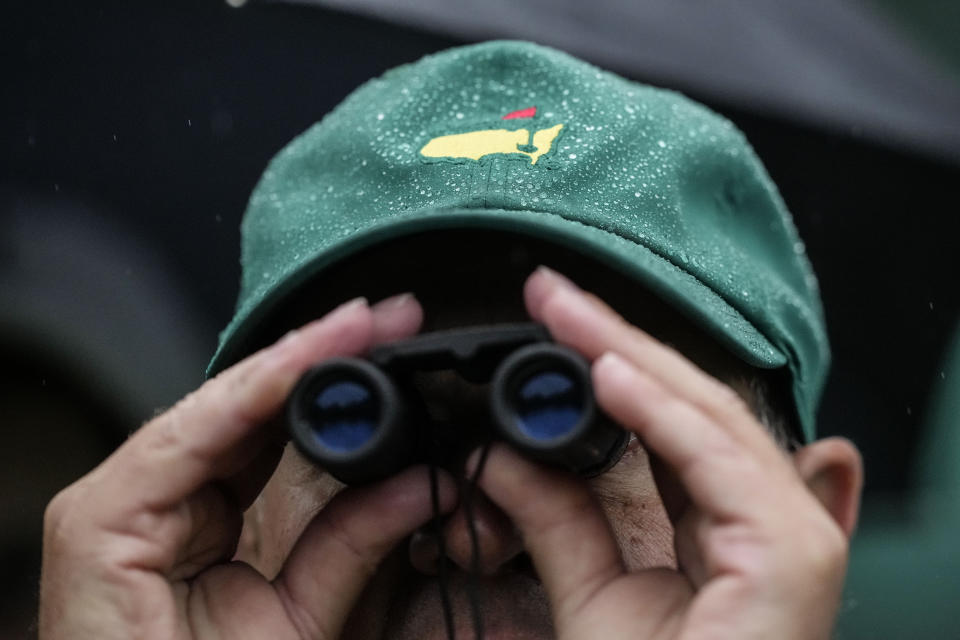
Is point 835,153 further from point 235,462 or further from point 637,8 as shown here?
point 235,462

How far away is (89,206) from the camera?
268 centimetres

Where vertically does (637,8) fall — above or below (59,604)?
above

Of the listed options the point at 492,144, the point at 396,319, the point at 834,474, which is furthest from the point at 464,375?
the point at 834,474

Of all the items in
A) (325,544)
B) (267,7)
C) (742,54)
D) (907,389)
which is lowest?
(907,389)

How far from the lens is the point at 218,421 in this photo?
3.67 feet

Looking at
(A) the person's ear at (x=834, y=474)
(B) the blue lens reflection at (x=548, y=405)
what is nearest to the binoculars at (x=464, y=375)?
(B) the blue lens reflection at (x=548, y=405)

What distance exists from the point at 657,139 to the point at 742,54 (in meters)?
1.51

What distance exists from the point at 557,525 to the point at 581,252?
0.32m

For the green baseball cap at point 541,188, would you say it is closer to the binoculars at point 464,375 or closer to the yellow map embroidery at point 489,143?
the yellow map embroidery at point 489,143

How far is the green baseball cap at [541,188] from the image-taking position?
123 cm

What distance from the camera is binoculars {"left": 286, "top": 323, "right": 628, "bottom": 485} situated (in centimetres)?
101

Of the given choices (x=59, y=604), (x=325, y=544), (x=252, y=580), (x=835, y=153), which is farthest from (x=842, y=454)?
(x=835, y=153)

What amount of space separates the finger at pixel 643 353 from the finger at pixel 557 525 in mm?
158

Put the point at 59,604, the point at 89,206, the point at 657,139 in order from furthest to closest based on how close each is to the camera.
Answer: the point at 89,206, the point at 657,139, the point at 59,604
